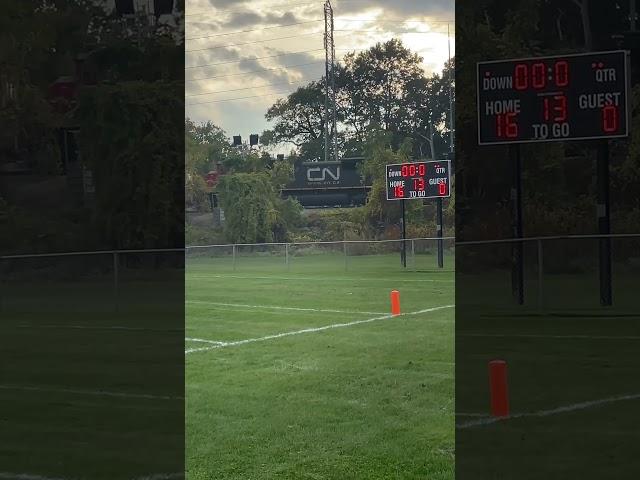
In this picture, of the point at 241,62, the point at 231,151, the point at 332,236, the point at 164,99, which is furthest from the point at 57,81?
the point at 241,62

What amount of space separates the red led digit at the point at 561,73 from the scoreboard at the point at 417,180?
8015 mm

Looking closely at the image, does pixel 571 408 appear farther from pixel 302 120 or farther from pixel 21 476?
pixel 302 120

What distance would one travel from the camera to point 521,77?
12.7ft

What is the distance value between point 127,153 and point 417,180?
9.30 metres

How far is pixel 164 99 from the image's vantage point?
11.0ft

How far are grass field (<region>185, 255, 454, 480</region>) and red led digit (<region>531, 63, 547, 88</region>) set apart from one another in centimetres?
192

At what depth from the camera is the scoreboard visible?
12.1 m

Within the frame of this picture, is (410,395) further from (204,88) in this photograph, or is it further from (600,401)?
(204,88)

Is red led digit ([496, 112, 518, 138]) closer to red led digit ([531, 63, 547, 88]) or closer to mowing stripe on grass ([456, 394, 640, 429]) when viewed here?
red led digit ([531, 63, 547, 88])

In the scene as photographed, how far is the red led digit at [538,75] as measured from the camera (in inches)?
153

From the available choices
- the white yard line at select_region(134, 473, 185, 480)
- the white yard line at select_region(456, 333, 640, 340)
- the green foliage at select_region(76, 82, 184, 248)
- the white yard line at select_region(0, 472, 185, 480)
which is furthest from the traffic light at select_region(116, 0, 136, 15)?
the white yard line at select_region(456, 333, 640, 340)

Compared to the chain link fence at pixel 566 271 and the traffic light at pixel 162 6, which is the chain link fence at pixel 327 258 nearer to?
the chain link fence at pixel 566 271

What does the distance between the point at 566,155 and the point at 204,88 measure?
16.6 meters

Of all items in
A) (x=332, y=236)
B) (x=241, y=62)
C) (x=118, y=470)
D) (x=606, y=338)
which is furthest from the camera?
(x=241, y=62)
